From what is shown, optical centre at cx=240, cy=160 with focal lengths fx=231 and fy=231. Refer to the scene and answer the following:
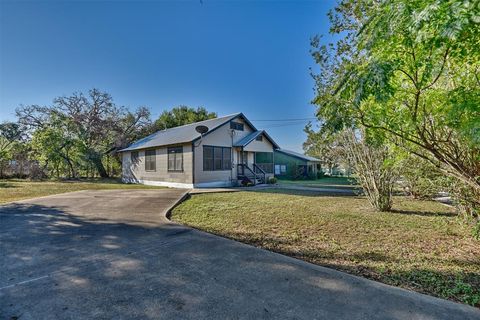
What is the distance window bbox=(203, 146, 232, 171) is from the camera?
15.4 m

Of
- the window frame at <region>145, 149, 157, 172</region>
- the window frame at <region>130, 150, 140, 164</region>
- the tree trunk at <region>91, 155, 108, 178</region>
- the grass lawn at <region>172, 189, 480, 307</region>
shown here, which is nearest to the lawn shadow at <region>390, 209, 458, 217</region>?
the grass lawn at <region>172, 189, 480, 307</region>

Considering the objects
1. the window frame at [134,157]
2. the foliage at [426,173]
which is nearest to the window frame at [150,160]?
the window frame at [134,157]

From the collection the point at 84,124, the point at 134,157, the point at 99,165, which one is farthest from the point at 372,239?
the point at 84,124

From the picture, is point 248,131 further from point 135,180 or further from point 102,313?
point 102,313

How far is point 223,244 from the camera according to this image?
438 centimetres

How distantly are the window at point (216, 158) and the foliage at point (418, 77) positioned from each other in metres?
12.1

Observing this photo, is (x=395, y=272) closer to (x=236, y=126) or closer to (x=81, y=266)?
(x=81, y=266)

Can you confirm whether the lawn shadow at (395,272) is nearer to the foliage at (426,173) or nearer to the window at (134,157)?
the foliage at (426,173)

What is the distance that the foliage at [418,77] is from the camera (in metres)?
2.17

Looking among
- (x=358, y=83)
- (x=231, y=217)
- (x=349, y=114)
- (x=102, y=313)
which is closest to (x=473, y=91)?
(x=349, y=114)

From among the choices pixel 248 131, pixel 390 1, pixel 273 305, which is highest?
pixel 248 131

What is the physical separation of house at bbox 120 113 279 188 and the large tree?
12.0 metres

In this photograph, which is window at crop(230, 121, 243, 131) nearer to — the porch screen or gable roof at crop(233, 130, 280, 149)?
gable roof at crop(233, 130, 280, 149)

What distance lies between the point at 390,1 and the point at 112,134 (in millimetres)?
28555
